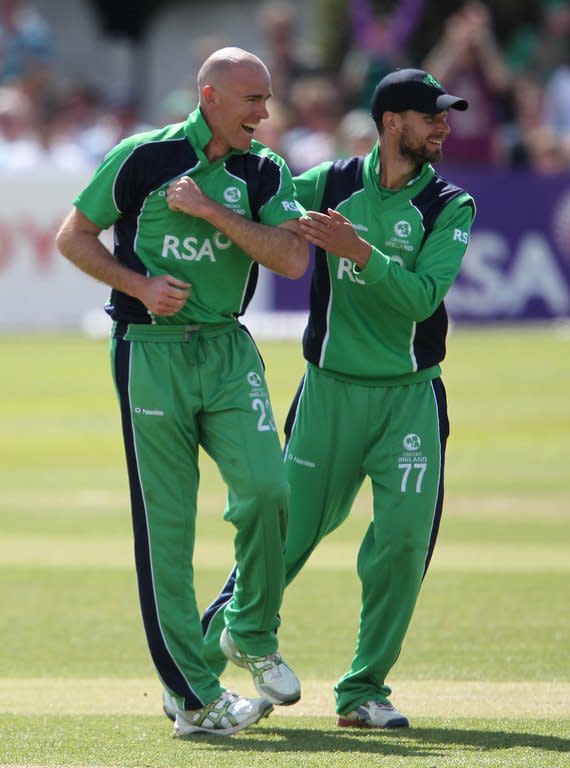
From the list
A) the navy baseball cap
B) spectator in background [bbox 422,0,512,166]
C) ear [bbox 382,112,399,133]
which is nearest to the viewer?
the navy baseball cap

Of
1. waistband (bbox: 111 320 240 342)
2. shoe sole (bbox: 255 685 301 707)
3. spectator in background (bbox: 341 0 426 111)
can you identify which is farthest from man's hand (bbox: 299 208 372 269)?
spectator in background (bbox: 341 0 426 111)

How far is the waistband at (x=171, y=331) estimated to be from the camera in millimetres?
6484

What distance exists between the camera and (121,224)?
6578 millimetres

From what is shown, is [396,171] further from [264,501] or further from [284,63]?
[284,63]

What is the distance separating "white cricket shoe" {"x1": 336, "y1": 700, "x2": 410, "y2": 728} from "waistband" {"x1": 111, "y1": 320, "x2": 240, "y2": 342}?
58.1 inches

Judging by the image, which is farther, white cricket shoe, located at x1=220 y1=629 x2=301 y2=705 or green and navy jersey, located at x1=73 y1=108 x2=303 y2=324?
white cricket shoe, located at x1=220 y1=629 x2=301 y2=705

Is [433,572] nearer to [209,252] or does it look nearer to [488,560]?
[488,560]

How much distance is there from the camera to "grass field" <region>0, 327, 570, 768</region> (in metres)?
6.28

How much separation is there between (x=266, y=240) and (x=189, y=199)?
302 millimetres

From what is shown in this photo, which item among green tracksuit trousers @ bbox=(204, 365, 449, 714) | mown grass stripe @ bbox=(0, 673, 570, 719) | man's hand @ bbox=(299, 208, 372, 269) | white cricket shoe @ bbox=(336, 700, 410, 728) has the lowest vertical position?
mown grass stripe @ bbox=(0, 673, 570, 719)

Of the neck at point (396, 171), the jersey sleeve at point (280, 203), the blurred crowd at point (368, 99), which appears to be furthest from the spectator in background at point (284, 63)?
the jersey sleeve at point (280, 203)

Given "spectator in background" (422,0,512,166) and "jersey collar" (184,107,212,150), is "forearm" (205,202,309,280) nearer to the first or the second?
"jersey collar" (184,107,212,150)

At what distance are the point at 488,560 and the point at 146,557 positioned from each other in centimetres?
436

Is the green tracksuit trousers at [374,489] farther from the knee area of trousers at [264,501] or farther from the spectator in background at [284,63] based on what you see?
the spectator in background at [284,63]
